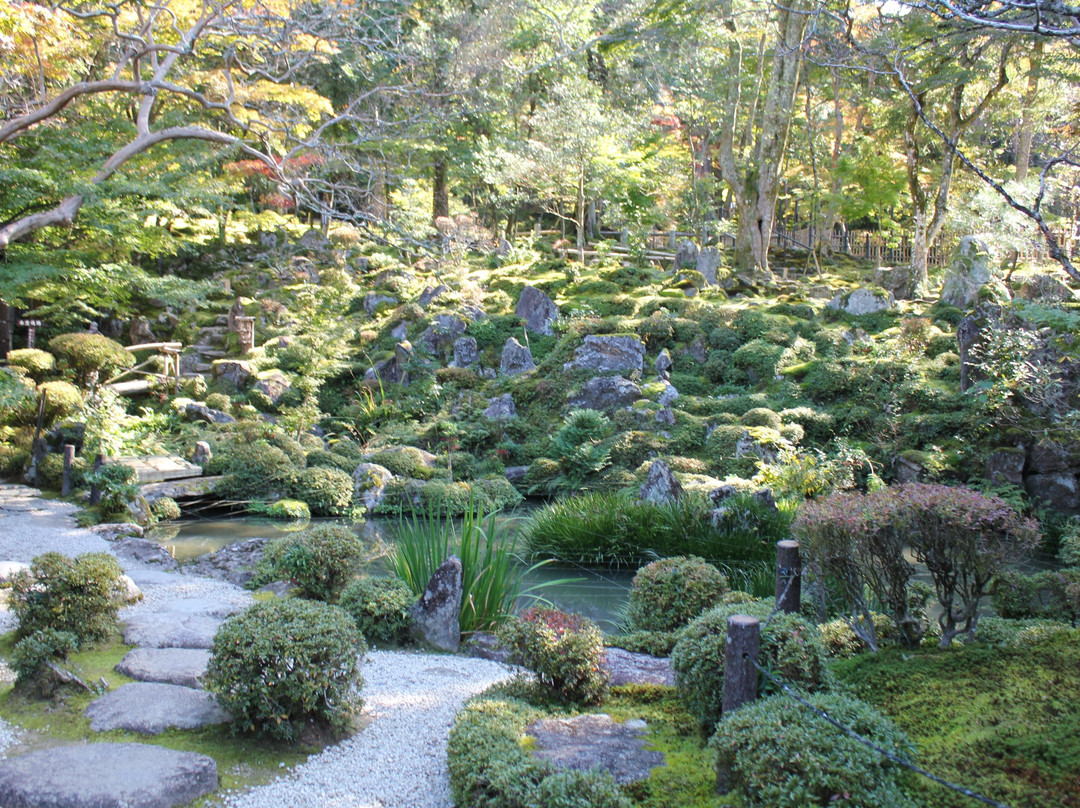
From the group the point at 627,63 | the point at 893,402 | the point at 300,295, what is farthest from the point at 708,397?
the point at 627,63

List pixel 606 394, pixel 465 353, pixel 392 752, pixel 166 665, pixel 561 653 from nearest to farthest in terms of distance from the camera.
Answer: pixel 392 752
pixel 561 653
pixel 166 665
pixel 606 394
pixel 465 353

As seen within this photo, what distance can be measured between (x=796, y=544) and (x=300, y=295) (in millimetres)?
14637

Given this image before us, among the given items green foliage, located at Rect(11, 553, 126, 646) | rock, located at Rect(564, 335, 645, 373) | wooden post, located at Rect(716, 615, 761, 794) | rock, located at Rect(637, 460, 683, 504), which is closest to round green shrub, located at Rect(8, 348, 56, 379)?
rock, located at Rect(564, 335, 645, 373)

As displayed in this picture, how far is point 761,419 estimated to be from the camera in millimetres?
12594

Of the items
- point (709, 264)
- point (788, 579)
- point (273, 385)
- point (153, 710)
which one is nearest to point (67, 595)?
point (153, 710)

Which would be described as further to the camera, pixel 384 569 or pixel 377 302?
pixel 377 302

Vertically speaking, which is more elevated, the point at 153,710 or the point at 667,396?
the point at 667,396

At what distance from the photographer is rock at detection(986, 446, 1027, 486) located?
34.1ft

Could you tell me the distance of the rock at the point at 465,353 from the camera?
1695 cm

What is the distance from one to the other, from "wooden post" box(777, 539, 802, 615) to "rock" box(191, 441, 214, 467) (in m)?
9.81

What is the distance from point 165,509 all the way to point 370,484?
2806 mm

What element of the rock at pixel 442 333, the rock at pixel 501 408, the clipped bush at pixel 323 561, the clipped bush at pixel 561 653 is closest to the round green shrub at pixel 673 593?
the clipped bush at pixel 561 653

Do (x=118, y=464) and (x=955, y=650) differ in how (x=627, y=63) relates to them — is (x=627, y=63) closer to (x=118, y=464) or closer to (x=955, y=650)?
(x=118, y=464)

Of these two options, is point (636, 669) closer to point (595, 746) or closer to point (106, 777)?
point (595, 746)
